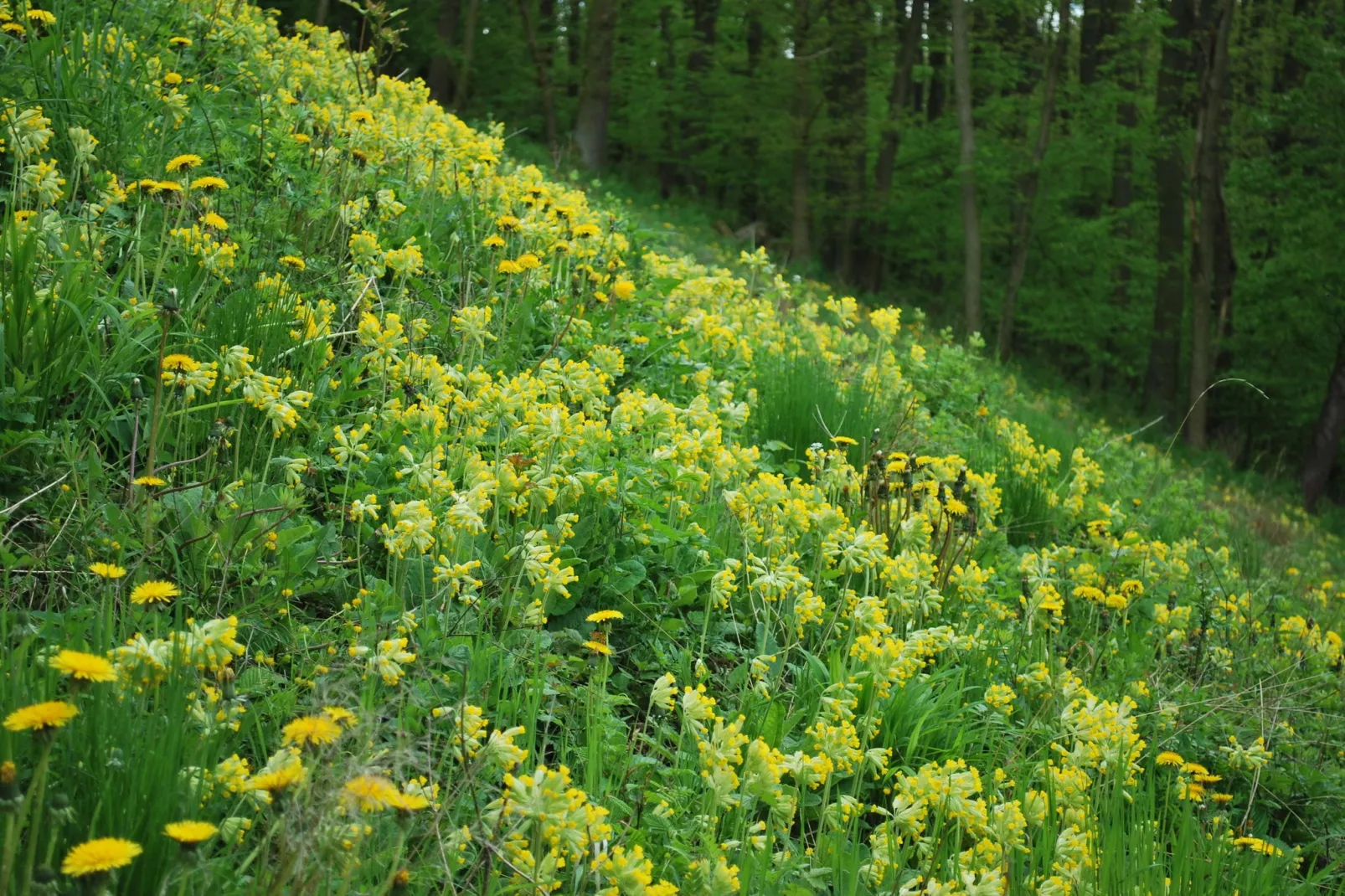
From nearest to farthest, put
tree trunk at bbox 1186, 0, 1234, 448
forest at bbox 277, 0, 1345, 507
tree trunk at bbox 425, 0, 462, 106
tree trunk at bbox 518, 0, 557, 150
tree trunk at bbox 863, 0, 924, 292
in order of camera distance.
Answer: tree trunk at bbox 1186, 0, 1234, 448 < forest at bbox 277, 0, 1345, 507 < tree trunk at bbox 518, 0, 557, 150 < tree trunk at bbox 425, 0, 462, 106 < tree trunk at bbox 863, 0, 924, 292

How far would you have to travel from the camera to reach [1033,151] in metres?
20.2

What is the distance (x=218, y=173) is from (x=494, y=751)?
3.41 metres

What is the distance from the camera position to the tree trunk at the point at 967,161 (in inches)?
656

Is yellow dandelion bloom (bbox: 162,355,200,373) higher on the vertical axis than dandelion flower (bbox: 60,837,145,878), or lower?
higher

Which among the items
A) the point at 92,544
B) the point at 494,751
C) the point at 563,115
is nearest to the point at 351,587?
the point at 92,544

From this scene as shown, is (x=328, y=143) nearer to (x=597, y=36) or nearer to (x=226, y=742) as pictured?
(x=226, y=742)

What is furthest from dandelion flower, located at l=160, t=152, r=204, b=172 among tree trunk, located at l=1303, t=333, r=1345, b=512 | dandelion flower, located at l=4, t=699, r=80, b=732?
tree trunk, located at l=1303, t=333, r=1345, b=512

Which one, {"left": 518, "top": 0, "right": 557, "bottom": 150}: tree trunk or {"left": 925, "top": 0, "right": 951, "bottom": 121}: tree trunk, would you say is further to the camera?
{"left": 925, "top": 0, "right": 951, "bottom": 121}: tree trunk

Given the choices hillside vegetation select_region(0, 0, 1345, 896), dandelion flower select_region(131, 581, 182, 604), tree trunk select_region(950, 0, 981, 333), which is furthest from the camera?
tree trunk select_region(950, 0, 981, 333)

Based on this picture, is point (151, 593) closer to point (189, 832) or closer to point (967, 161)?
point (189, 832)

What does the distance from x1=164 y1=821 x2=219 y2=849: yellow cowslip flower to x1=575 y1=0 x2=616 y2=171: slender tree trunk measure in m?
18.4

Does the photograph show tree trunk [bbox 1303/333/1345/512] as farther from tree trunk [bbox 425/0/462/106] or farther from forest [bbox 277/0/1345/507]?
tree trunk [bbox 425/0/462/106]

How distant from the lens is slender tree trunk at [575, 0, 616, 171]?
61.2 feet

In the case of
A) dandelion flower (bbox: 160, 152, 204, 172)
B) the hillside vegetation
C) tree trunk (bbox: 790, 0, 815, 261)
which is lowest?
the hillside vegetation
